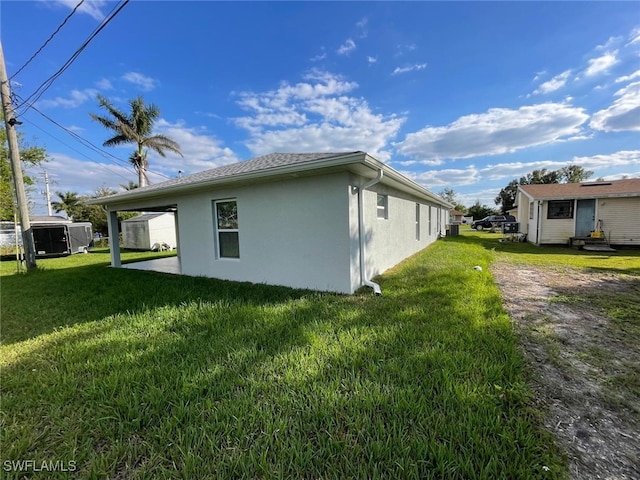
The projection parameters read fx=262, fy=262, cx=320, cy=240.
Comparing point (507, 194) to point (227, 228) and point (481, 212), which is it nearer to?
point (481, 212)

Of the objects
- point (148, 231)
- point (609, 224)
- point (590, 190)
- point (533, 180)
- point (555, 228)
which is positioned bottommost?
point (555, 228)

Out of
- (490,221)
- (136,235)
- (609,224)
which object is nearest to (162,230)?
(136,235)

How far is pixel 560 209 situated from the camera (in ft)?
42.9

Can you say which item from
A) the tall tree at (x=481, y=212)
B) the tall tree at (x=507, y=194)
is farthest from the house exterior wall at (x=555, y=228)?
the tall tree at (x=507, y=194)

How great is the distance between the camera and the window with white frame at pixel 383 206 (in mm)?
6955

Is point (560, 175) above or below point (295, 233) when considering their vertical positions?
above

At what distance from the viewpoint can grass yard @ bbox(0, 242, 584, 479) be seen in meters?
1.63

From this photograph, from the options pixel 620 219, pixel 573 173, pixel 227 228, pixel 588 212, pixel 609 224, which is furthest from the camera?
pixel 573 173

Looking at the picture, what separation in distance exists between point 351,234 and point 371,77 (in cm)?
805

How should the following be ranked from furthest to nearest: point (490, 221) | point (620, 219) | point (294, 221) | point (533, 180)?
point (533, 180)
point (490, 221)
point (620, 219)
point (294, 221)

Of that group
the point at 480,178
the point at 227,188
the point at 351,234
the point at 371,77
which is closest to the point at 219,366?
the point at 351,234

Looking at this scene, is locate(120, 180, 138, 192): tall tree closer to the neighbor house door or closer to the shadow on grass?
the shadow on grass

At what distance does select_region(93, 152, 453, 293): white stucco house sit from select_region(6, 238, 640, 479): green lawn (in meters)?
1.25

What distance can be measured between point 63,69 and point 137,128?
13.3m
